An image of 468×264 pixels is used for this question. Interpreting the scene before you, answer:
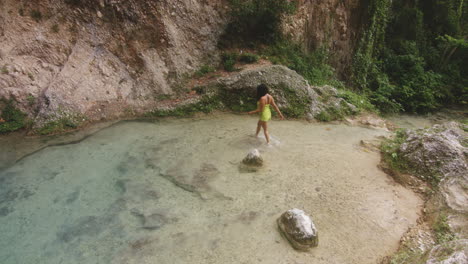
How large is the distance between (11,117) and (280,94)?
7383mm

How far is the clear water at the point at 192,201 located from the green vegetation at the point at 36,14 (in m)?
4.07

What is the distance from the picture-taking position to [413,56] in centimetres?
1265

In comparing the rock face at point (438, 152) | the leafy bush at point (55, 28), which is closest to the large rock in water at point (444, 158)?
the rock face at point (438, 152)

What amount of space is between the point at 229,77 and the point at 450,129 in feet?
19.3

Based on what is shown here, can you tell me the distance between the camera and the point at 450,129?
18.3 feet

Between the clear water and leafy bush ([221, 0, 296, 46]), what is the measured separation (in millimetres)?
5101

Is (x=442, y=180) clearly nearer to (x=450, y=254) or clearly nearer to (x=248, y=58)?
(x=450, y=254)

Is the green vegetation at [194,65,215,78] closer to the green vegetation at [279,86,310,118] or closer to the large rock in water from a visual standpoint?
the green vegetation at [279,86,310,118]

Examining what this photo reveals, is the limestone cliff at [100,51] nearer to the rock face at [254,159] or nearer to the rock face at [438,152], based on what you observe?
the rock face at [254,159]

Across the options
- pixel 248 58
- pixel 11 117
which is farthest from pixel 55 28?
pixel 248 58

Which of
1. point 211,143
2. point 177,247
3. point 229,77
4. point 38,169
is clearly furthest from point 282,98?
point 38,169

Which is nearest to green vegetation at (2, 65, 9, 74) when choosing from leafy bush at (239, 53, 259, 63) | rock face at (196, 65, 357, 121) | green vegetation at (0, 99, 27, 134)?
green vegetation at (0, 99, 27, 134)

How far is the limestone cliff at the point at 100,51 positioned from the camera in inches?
284

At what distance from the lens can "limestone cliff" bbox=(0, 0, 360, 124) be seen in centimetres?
721
